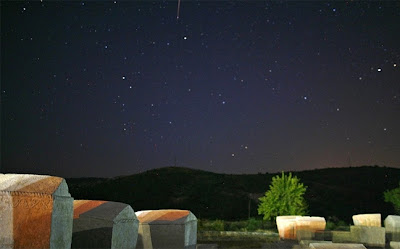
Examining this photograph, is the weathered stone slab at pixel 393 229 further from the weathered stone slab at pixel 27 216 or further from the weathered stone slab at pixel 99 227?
the weathered stone slab at pixel 27 216

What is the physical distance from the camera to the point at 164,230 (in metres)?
9.83

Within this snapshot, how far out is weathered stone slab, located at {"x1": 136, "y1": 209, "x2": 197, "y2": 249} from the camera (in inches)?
380

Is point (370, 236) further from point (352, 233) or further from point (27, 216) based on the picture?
point (27, 216)

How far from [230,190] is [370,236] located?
40.1 m

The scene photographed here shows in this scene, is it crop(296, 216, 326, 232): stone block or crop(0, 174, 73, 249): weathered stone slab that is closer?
crop(0, 174, 73, 249): weathered stone slab

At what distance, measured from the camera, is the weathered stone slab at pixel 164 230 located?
9.66 metres

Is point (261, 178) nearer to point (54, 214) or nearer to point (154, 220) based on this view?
point (154, 220)

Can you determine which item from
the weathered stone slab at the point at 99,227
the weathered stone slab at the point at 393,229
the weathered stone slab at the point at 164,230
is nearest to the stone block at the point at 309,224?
the weathered stone slab at the point at 393,229

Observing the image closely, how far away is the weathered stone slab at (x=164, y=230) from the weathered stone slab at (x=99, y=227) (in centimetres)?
155

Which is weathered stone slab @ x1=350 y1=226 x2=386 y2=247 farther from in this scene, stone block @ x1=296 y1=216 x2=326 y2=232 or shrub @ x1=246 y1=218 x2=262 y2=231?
shrub @ x1=246 y1=218 x2=262 y2=231

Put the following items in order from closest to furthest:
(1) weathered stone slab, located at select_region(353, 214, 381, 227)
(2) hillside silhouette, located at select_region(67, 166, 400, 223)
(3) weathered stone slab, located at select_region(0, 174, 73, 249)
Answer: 1. (3) weathered stone slab, located at select_region(0, 174, 73, 249)
2. (1) weathered stone slab, located at select_region(353, 214, 381, 227)
3. (2) hillside silhouette, located at select_region(67, 166, 400, 223)

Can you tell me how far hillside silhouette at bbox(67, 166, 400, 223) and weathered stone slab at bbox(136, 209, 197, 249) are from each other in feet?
103

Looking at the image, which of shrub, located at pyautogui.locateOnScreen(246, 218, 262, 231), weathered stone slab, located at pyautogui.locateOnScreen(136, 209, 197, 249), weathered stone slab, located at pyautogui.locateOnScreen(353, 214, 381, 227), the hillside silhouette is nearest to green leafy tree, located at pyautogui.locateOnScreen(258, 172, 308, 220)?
shrub, located at pyautogui.locateOnScreen(246, 218, 262, 231)

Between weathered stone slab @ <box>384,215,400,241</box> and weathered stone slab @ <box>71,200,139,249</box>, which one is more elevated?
weathered stone slab @ <box>71,200,139,249</box>
